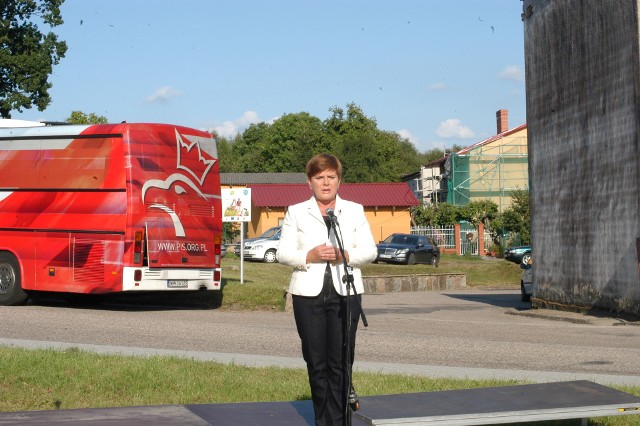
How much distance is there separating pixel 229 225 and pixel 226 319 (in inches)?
1762

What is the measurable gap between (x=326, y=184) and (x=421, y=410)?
1692mm

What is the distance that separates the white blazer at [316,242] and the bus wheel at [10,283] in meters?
16.1

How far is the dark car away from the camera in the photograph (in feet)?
156

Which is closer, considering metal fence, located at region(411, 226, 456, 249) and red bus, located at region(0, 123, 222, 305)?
red bus, located at region(0, 123, 222, 305)

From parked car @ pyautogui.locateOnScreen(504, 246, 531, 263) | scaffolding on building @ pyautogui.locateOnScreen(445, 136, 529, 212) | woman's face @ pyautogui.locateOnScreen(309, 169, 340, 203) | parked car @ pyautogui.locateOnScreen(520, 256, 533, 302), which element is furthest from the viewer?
scaffolding on building @ pyautogui.locateOnScreen(445, 136, 529, 212)

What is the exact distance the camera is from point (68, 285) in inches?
827

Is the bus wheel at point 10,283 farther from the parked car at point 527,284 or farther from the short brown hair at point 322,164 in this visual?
the short brown hair at point 322,164

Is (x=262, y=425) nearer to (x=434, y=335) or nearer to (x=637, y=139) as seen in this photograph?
(x=434, y=335)

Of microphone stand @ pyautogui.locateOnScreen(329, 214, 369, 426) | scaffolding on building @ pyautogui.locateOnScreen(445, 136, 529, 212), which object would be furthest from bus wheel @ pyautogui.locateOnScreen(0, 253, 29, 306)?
scaffolding on building @ pyautogui.locateOnScreen(445, 136, 529, 212)

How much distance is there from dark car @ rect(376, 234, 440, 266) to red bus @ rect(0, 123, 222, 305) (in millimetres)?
26045

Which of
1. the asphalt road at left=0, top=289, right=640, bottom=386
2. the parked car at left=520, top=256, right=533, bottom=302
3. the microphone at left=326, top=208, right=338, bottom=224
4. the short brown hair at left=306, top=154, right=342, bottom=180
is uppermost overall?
the short brown hair at left=306, top=154, right=342, bottom=180

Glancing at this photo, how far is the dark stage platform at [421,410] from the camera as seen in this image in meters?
6.88

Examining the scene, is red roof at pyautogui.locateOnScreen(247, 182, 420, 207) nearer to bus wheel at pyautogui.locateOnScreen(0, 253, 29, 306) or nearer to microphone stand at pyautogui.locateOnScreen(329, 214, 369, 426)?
bus wheel at pyautogui.locateOnScreen(0, 253, 29, 306)

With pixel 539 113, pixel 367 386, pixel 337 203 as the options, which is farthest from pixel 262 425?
pixel 539 113
